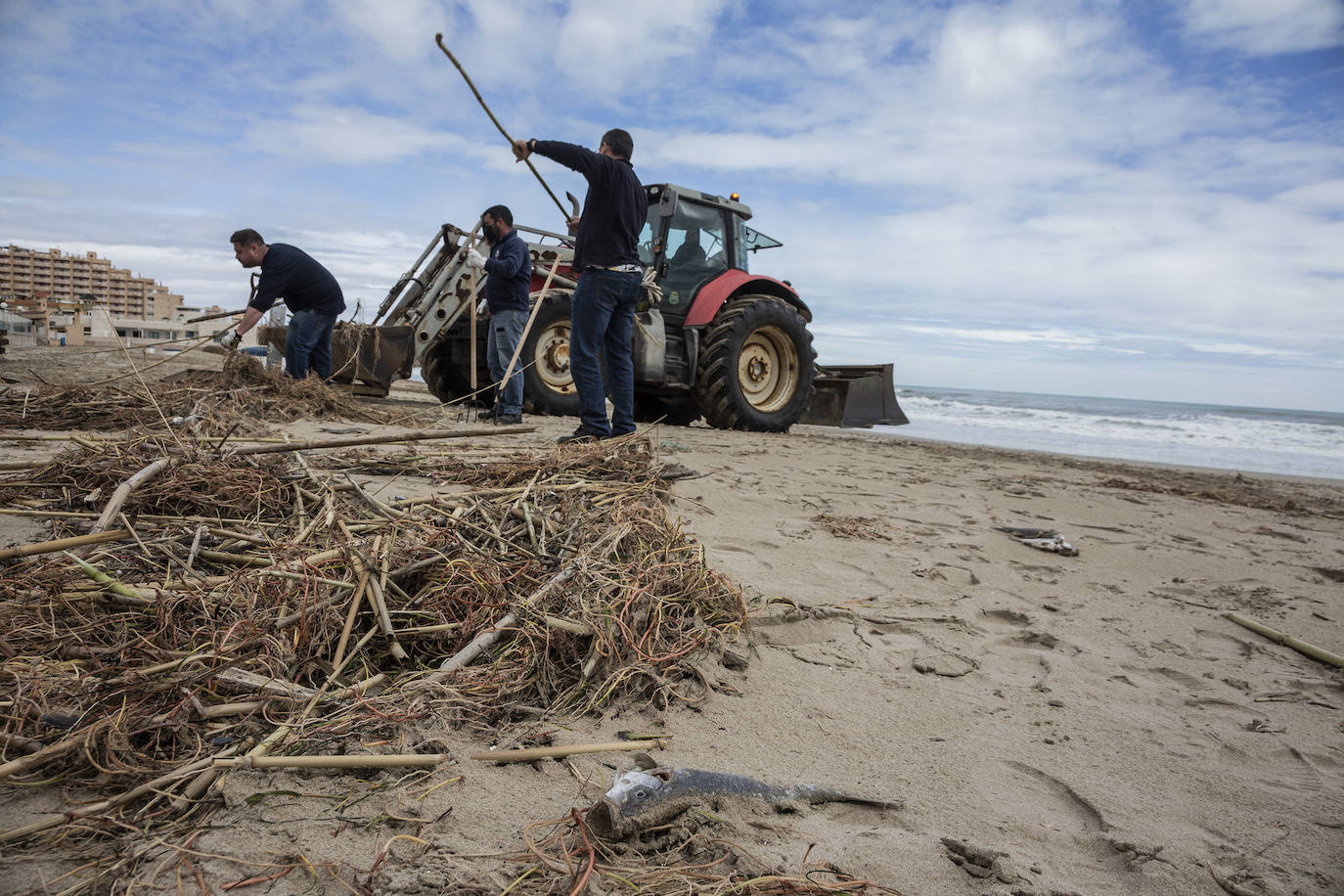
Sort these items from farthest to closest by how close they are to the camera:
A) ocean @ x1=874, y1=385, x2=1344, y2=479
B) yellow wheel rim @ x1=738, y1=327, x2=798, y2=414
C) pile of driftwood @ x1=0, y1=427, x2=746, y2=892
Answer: ocean @ x1=874, y1=385, x2=1344, y2=479 → yellow wheel rim @ x1=738, y1=327, x2=798, y2=414 → pile of driftwood @ x1=0, y1=427, x2=746, y2=892

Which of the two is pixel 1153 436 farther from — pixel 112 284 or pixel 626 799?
pixel 112 284

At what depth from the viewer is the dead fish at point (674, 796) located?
55.2 inches

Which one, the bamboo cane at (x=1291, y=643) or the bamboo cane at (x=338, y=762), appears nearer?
the bamboo cane at (x=338, y=762)

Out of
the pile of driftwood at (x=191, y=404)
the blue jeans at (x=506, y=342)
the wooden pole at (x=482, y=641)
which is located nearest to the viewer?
the wooden pole at (x=482, y=641)

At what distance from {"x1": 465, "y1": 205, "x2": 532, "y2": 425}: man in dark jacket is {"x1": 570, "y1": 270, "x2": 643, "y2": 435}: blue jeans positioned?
167 cm

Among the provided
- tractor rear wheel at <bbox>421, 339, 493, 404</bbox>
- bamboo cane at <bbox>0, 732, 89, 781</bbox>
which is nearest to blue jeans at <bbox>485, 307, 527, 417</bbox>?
tractor rear wheel at <bbox>421, 339, 493, 404</bbox>

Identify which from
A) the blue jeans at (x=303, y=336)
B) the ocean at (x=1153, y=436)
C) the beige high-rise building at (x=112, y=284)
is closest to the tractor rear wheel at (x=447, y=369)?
the blue jeans at (x=303, y=336)

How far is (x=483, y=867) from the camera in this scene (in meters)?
1.29

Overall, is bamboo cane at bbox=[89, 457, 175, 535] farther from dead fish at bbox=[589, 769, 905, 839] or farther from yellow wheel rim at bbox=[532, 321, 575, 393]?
yellow wheel rim at bbox=[532, 321, 575, 393]

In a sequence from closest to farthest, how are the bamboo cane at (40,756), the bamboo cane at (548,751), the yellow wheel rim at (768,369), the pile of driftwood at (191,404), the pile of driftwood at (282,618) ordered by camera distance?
1. the bamboo cane at (40,756)
2. the pile of driftwood at (282,618)
3. the bamboo cane at (548,751)
4. the pile of driftwood at (191,404)
5. the yellow wheel rim at (768,369)

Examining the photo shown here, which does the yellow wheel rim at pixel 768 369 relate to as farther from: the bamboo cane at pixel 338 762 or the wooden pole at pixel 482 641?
the bamboo cane at pixel 338 762

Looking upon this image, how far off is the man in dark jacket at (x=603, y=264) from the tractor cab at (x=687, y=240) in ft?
11.0

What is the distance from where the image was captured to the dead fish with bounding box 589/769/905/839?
1402 mm

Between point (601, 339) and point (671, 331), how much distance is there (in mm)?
3483
